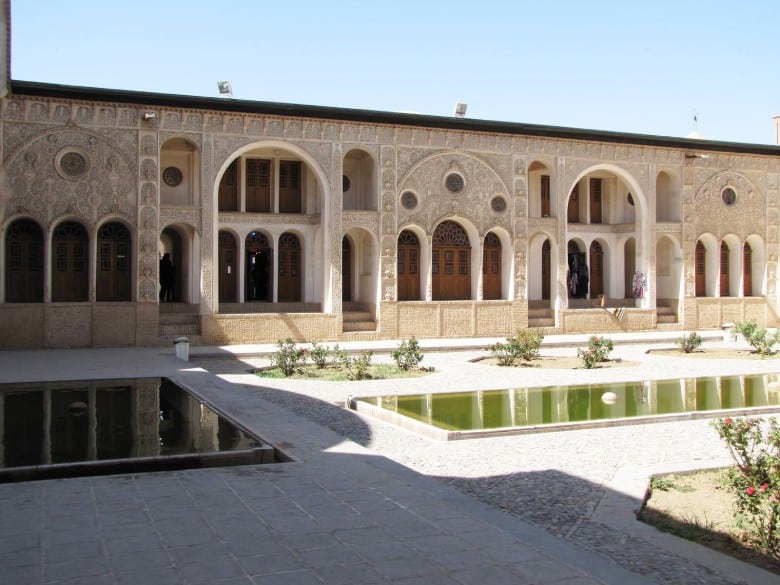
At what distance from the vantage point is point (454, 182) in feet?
63.9

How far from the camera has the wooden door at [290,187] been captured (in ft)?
65.0

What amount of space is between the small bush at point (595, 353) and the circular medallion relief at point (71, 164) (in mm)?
10247

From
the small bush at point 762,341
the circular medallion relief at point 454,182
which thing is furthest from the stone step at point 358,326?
the small bush at point 762,341

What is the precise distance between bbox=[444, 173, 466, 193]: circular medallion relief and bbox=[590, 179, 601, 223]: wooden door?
5.42m

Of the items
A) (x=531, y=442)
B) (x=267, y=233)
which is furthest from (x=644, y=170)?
(x=531, y=442)

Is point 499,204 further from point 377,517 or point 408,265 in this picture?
point 377,517

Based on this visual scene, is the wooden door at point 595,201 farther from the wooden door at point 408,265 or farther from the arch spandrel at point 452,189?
the wooden door at point 408,265

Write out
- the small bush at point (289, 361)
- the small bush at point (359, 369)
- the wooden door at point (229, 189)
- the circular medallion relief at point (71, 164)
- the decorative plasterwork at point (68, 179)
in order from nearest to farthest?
the small bush at point (359, 369) → the small bush at point (289, 361) → the decorative plasterwork at point (68, 179) → the circular medallion relief at point (71, 164) → the wooden door at point (229, 189)

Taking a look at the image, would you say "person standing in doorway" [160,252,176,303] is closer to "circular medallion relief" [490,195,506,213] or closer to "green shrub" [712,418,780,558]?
"circular medallion relief" [490,195,506,213]

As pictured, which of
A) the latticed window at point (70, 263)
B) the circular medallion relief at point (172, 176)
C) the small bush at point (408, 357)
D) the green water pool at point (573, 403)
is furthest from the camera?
the circular medallion relief at point (172, 176)

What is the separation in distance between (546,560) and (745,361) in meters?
12.4

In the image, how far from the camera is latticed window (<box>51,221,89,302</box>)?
53.7 ft

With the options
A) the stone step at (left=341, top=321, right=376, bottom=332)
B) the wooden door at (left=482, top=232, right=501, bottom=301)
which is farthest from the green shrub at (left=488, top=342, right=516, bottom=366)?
the wooden door at (left=482, top=232, right=501, bottom=301)

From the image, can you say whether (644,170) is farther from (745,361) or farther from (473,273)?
(745,361)
